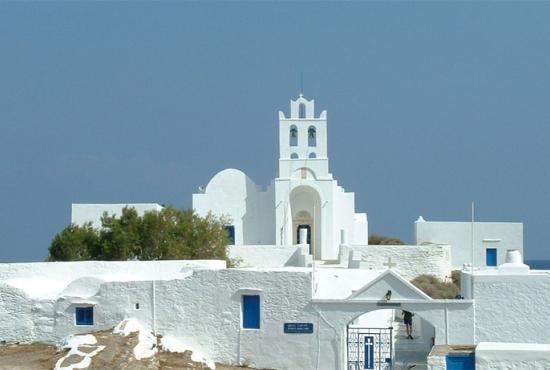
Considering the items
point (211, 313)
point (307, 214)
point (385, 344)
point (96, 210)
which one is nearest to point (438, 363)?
point (385, 344)

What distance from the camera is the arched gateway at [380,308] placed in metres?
27.7

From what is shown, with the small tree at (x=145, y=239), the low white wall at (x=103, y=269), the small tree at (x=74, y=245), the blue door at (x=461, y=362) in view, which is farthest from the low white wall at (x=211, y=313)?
the small tree at (x=74, y=245)

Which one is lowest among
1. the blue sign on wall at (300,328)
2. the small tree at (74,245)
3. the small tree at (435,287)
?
the blue sign on wall at (300,328)

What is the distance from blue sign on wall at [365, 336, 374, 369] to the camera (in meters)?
28.6

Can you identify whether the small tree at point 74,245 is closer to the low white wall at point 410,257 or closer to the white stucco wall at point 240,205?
the white stucco wall at point 240,205

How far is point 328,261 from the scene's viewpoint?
47.0m

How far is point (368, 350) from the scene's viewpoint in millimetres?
28922

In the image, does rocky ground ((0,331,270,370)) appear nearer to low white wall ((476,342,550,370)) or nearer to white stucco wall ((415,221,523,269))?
low white wall ((476,342,550,370))

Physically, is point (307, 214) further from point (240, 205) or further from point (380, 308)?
point (380, 308)

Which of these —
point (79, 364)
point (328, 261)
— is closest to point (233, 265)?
point (328, 261)

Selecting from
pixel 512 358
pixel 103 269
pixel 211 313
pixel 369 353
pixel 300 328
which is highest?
pixel 103 269

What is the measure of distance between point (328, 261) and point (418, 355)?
17062 mm

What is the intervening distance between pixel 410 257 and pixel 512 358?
2011 cm

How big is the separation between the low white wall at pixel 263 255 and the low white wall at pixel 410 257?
8.77 ft
